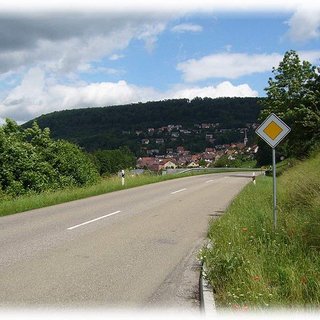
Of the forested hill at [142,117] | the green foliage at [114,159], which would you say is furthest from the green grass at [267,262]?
the forested hill at [142,117]

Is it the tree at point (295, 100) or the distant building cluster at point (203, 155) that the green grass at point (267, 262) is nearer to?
the tree at point (295, 100)

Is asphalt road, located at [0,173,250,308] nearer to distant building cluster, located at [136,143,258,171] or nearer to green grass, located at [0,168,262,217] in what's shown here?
green grass, located at [0,168,262,217]

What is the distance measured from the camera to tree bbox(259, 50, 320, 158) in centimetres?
3183

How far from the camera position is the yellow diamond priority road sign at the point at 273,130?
9.95 meters

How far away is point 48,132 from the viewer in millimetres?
23219

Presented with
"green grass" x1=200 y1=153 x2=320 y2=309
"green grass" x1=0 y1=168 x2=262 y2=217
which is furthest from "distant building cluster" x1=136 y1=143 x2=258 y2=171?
"green grass" x1=200 y1=153 x2=320 y2=309

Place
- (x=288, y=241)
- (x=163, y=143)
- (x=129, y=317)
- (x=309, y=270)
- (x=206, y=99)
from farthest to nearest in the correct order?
(x=206, y=99)
(x=163, y=143)
(x=288, y=241)
(x=309, y=270)
(x=129, y=317)

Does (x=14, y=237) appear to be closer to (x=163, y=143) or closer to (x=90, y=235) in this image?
(x=90, y=235)

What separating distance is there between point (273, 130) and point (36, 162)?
532 inches

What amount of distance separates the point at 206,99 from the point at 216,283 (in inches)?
5921

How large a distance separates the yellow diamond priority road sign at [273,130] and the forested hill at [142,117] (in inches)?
3595

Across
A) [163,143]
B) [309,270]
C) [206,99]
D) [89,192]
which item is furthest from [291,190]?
[206,99]

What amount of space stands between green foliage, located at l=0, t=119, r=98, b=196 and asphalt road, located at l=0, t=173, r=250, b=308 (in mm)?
5310

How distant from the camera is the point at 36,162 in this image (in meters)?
21.1
